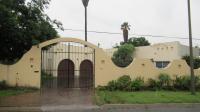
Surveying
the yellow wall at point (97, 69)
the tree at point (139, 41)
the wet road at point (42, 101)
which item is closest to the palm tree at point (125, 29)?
the tree at point (139, 41)

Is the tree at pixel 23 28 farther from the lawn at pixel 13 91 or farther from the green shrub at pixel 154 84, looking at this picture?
the green shrub at pixel 154 84

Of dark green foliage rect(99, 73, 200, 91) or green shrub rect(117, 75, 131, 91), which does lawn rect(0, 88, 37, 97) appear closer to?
dark green foliage rect(99, 73, 200, 91)

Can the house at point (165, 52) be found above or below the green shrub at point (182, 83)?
above

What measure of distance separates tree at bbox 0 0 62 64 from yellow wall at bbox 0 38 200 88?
966 mm

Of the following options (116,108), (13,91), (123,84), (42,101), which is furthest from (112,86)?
(116,108)

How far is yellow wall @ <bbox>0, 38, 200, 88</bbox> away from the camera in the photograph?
2133 centimetres

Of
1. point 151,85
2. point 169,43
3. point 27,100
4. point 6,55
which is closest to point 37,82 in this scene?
point 6,55

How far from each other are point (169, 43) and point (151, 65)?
2617cm

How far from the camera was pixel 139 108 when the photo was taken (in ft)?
50.5

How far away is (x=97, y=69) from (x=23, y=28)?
5246mm

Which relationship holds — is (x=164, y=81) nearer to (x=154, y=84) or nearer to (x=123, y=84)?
(x=154, y=84)

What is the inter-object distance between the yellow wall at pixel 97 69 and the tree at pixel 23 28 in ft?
3.17

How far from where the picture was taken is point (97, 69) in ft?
73.9

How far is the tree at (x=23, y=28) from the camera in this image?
65.3 ft
